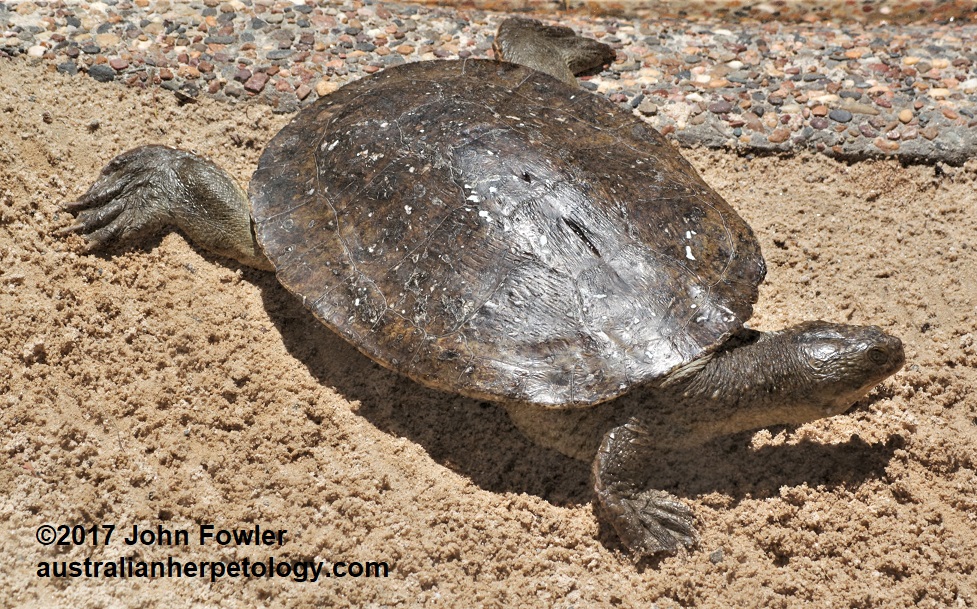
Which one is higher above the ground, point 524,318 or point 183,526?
point 524,318

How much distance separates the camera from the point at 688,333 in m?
3.63

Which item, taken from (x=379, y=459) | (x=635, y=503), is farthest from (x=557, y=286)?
(x=379, y=459)

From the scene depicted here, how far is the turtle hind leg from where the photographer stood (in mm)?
5562

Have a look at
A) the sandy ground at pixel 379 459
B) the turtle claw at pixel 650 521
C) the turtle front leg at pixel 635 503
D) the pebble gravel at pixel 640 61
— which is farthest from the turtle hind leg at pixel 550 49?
the turtle claw at pixel 650 521

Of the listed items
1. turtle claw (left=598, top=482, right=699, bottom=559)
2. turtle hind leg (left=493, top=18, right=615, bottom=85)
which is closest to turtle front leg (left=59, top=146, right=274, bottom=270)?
turtle hind leg (left=493, top=18, right=615, bottom=85)

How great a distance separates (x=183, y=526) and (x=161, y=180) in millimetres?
2092

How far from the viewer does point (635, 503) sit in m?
3.74

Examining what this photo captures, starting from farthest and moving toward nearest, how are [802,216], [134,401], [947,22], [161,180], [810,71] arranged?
[947,22]
[810,71]
[802,216]
[161,180]
[134,401]

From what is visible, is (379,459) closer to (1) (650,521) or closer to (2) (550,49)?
(1) (650,521)

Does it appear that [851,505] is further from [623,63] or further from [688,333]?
[623,63]

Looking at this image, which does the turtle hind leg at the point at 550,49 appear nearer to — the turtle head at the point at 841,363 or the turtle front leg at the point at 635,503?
the turtle head at the point at 841,363

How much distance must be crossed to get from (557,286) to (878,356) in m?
1.50

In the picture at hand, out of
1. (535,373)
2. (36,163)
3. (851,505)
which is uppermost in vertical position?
(36,163)

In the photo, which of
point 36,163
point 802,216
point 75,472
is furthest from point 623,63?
point 75,472
